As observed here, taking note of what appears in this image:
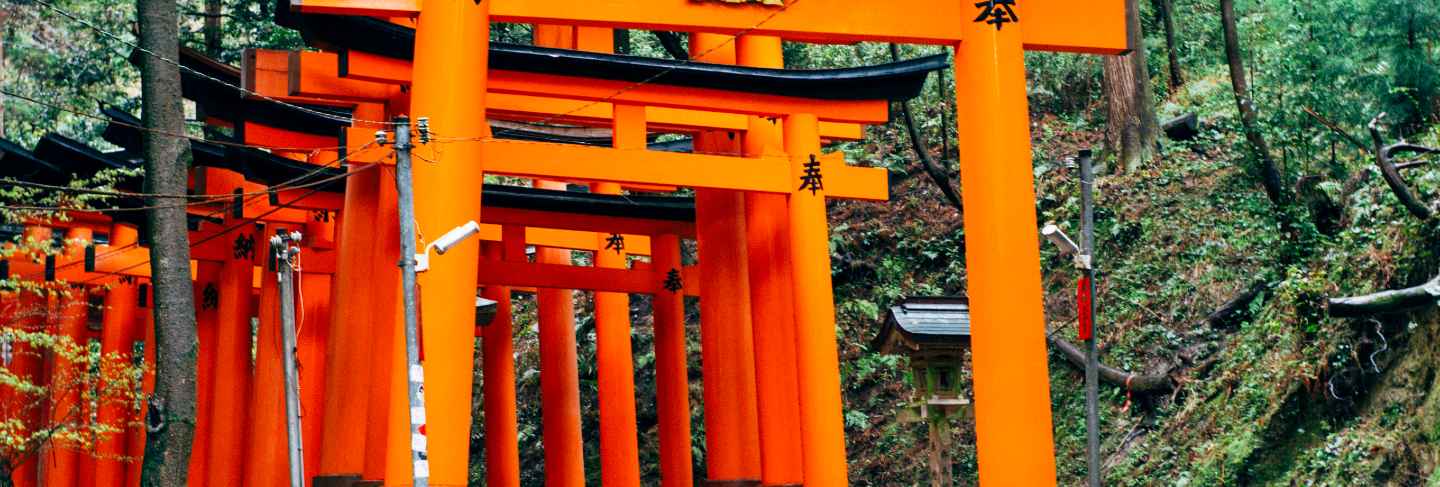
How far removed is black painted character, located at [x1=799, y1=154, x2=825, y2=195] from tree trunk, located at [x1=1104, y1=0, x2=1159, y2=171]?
894 centimetres

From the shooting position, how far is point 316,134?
698 inches

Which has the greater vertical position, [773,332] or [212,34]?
[212,34]

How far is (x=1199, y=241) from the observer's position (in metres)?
21.9

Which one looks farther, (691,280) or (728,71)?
(691,280)

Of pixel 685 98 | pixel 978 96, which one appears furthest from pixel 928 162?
pixel 978 96

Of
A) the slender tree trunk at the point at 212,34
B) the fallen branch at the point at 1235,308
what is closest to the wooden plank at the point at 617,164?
the fallen branch at the point at 1235,308

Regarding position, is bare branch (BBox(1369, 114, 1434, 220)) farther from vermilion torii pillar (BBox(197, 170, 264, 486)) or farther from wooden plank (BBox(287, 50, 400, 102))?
vermilion torii pillar (BBox(197, 170, 264, 486))

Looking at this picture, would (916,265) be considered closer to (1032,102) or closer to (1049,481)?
(1032,102)

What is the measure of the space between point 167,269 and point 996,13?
671 cm

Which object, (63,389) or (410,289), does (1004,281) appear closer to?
(410,289)

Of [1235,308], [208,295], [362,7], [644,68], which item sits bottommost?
[1235,308]

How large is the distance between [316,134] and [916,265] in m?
11.2

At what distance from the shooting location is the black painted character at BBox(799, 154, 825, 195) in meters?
16.2

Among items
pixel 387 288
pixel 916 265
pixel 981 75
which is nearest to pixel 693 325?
pixel 916 265
